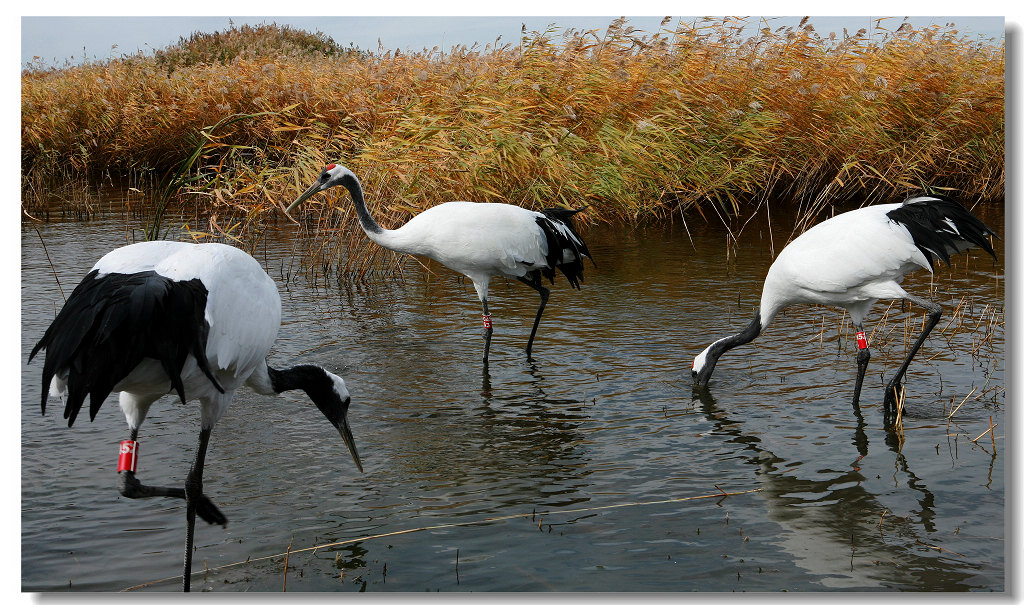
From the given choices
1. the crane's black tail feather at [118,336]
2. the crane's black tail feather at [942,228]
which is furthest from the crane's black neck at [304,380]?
the crane's black tail feather at [942,228]

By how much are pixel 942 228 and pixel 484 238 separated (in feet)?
8.08

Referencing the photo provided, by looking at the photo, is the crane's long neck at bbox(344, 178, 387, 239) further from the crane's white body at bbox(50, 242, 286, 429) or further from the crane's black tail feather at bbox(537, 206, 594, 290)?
→ the crane's white body at bbox(50, 242, 286, 429)

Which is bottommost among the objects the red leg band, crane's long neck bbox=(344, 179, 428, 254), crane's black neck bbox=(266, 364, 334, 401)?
the red leg band

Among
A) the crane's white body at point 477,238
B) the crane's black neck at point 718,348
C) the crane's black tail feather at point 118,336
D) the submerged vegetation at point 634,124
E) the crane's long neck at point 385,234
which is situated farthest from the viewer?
the submerged vegetation at point 634,124

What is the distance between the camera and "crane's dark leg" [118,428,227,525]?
338 cm

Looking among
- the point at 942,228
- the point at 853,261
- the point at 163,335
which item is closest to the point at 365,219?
the point at 853,261

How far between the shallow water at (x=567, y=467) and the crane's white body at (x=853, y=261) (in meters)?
0.49

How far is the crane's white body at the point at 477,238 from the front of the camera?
598 cm

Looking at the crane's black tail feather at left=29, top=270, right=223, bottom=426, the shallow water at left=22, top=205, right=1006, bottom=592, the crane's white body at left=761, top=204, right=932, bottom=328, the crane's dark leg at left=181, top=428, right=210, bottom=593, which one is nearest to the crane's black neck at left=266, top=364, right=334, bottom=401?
the shallow water at left=22, top=205, right=1006, bottom=592

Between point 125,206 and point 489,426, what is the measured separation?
760cm

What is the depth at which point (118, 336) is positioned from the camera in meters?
2.84

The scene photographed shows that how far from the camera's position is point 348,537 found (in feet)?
11.4

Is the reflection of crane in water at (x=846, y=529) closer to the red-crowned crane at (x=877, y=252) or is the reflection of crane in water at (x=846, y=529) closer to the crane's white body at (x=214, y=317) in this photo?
the red-crowned crane at (x=877, y=252)

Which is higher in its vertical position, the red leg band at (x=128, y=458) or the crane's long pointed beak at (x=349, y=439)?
the red leg band at (x=128, y=458)
